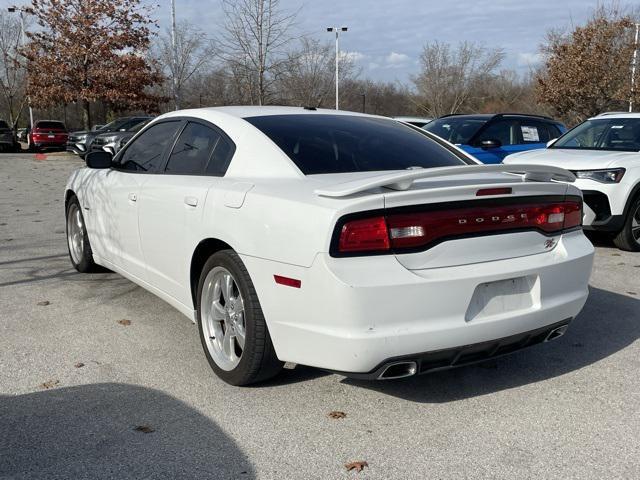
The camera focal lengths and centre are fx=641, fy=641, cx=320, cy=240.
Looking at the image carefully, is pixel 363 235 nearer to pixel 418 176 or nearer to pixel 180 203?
pixel 418 176

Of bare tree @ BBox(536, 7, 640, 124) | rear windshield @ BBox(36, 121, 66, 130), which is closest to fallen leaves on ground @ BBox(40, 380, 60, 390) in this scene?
bare tree @ BBox(536, 7, 640, 124)

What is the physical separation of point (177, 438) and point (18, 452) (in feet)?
2.30

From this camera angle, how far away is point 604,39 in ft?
86.8

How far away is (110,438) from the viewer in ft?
9.90

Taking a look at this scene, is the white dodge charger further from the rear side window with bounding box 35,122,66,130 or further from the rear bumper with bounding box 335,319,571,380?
the rear side window with bounding box 35,122,66,130

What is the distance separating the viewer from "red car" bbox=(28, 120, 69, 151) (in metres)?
31.5

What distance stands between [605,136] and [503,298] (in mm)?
5986

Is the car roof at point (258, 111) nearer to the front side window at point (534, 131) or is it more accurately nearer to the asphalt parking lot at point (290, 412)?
the asphalt parking lot at point (290, 412)

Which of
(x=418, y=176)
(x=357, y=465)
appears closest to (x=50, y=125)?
(x=418, y=176)

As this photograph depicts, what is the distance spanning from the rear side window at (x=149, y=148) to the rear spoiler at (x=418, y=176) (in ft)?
6.41

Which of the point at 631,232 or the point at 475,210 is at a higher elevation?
the point at 475,210

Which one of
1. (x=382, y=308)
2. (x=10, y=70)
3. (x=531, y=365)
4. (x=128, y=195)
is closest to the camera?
(x=382, y=308)

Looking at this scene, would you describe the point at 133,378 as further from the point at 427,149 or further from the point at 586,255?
the point at 586,255

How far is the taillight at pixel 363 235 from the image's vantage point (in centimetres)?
291
